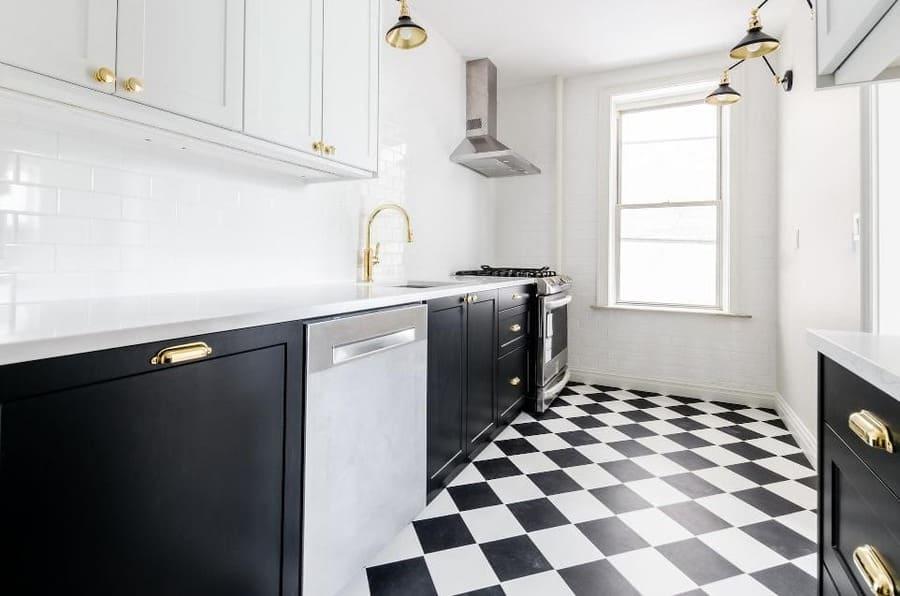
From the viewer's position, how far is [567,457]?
2.57 m

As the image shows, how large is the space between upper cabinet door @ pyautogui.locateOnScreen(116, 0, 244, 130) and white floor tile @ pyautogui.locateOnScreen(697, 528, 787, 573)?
2294 mm

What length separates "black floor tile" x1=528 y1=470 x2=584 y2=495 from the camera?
2.19 meters

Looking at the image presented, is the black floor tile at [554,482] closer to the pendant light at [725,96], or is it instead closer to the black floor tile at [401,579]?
the black floor tile at [401,579]

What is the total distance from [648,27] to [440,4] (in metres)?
1.53

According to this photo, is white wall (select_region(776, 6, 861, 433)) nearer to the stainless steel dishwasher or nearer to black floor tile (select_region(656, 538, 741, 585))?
black floor tile (select_region(656, 538, 741, 585))

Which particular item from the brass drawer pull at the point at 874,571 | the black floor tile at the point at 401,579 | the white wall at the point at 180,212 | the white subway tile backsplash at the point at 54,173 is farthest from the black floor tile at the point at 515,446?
the white subway tile backsplash at the point at 54,173

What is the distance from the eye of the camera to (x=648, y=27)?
3334 mm

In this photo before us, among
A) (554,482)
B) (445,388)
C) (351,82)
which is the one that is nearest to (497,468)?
(554,482)

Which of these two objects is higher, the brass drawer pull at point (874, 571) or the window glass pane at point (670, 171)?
the window glass pane at point (670, 171)

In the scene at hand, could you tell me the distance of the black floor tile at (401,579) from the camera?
4.92 feet

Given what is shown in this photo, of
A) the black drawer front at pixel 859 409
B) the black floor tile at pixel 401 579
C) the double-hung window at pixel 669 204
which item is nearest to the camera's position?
the black drawer front at pixel 859 409

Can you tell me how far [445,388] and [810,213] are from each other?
2.32 meters

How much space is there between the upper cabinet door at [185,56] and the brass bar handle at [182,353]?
73cm

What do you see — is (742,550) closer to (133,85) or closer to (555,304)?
(555,304)
